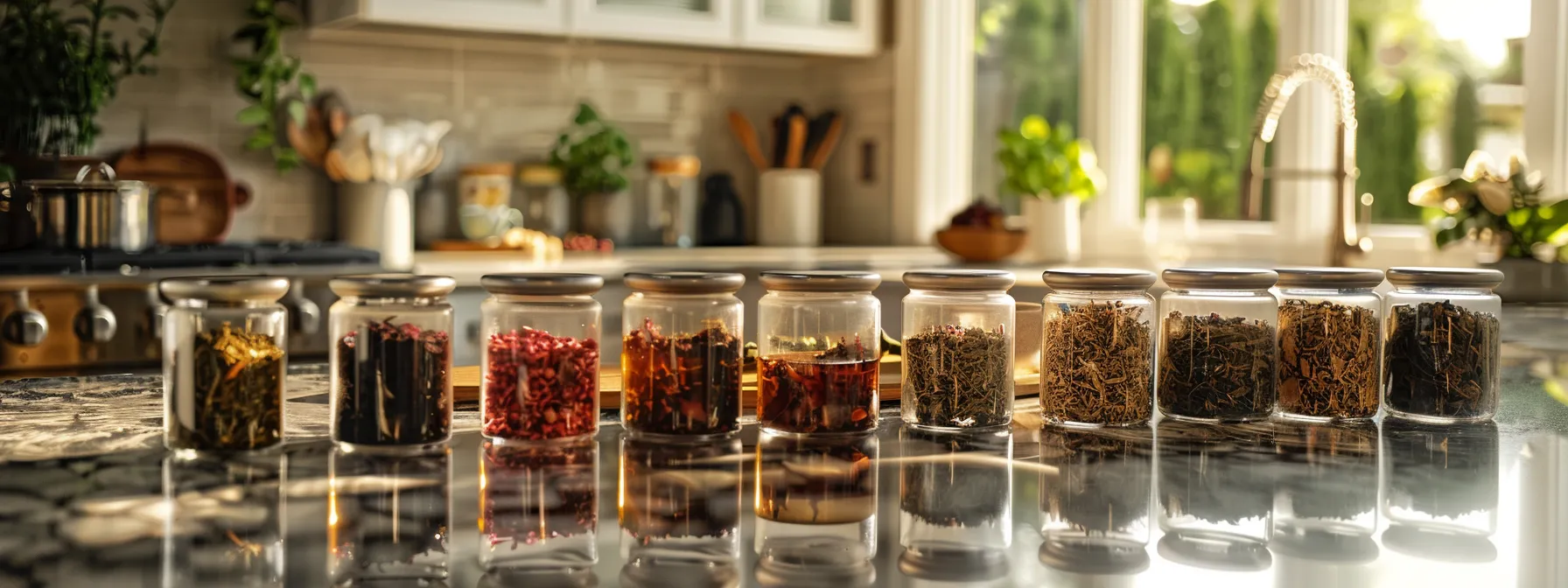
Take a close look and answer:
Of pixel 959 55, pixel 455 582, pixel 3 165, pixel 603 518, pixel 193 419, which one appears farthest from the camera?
pixel 959 55

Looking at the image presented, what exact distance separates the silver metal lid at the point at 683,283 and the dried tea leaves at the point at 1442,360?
2.01 ft

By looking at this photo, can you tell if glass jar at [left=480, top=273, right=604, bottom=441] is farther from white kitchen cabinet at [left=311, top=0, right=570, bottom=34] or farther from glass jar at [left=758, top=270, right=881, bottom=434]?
white kitchen cabinet at [left=311, top=0, right=570, bottom=34]

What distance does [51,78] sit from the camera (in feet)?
10.2

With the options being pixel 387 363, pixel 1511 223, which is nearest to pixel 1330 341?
pixel 387 363

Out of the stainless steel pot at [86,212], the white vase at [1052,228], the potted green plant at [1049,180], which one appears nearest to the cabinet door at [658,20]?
the potted green plant at [1049,180]

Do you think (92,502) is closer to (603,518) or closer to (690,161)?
(603,518)

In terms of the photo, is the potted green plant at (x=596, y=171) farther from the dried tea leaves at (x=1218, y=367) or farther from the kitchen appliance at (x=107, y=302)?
the dried tea leaves at (x=1218, y=367)

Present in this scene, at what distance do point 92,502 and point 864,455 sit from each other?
53 cm

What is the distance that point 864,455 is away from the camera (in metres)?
1.05

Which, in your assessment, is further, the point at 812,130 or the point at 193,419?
the point at 812,130

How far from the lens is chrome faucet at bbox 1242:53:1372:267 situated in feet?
9.38

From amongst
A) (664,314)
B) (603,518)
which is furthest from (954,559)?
(664,314)

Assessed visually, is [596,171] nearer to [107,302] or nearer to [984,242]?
[984,242]

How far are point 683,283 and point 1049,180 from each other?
103 inches
